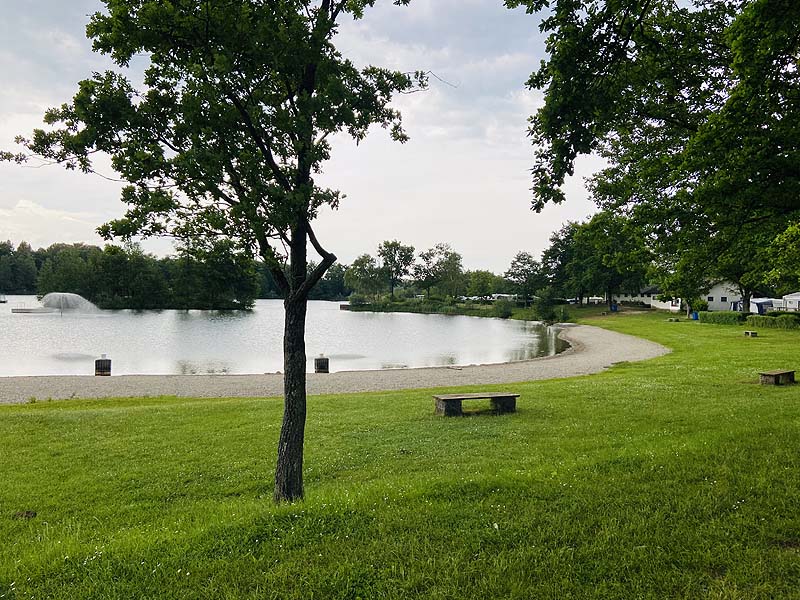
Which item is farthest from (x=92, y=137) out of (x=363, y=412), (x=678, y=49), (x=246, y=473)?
(x=678, y=49)

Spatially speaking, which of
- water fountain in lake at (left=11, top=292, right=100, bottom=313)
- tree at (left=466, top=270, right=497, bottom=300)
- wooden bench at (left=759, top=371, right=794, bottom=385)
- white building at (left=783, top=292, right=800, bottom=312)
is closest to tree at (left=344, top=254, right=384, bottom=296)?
tree at (left=466, top=270, right=497, bottom=300)

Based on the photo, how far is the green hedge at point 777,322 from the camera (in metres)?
35.1

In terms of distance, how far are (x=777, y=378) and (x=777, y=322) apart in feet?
93.0

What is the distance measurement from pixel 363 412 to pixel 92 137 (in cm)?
818

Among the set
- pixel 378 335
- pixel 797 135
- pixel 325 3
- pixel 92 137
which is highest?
pixel 325 3

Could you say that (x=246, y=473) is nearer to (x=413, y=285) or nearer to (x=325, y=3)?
(x=325, y=3)

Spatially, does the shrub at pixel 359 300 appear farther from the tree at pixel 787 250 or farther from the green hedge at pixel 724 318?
the tree at pixel 787 250

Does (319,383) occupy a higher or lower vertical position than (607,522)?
lower

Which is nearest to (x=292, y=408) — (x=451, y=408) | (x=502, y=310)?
(x=451, y=408)

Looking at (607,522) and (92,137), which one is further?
(92,137)

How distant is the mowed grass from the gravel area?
6.37 meters

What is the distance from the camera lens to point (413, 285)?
11975cm

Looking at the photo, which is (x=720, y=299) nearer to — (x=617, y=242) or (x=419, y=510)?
(x=617, y=242)

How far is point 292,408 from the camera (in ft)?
16.6
